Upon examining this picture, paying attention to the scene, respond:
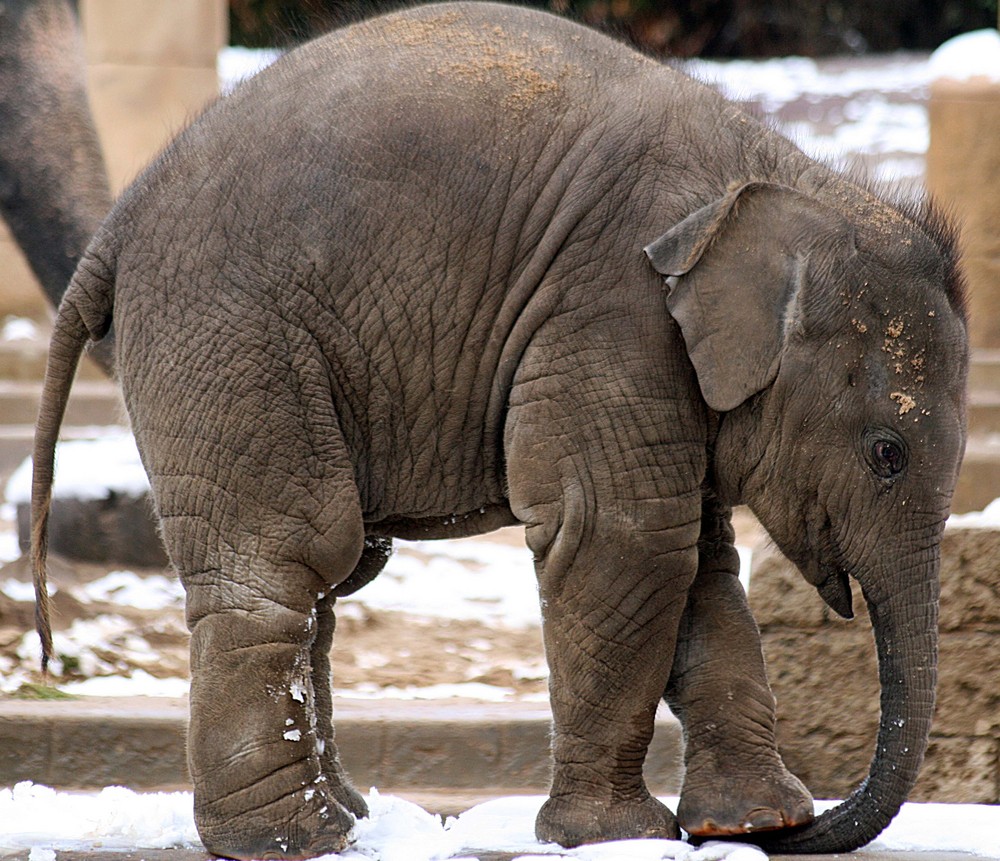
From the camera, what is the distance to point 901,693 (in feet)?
13.5

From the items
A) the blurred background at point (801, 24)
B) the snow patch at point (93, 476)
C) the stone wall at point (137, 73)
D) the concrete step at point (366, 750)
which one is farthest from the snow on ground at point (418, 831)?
the blurred background at point (801, 24)

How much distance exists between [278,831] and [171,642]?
10.8ft

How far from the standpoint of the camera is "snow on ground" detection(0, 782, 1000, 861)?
4.18 meters

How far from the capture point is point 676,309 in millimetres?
3984

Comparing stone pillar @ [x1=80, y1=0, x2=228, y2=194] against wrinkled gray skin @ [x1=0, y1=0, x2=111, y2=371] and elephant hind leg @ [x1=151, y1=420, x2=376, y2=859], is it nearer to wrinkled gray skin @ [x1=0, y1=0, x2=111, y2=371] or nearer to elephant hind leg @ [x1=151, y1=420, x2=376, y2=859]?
wrinkled gray skin @ [x1=0, y1=0, x2=111, y2=371]

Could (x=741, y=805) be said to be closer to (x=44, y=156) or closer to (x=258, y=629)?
(x=258, y=629)

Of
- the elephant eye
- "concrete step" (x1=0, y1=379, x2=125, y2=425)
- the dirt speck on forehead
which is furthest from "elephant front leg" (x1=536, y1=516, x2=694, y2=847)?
"concrete step" (x1=0, y1=379, x2=125, y2=425)

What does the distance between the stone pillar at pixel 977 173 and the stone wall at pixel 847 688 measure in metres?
5.47

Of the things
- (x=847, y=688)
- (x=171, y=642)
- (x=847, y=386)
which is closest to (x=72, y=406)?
(x=171, y=642)

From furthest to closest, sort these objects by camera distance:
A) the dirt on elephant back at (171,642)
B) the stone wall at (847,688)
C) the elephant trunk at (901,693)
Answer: the dirt on elephant back at (171,642), the stone wall at (847,688), the elephant trunk at (901,693)

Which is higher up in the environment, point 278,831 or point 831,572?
point 831,572

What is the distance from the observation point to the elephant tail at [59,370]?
14.3 ft

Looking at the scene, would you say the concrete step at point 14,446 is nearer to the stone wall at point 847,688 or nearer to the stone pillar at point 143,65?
the stone pillar at point 143,65

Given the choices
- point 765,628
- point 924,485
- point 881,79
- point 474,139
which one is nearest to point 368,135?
point 474,139
